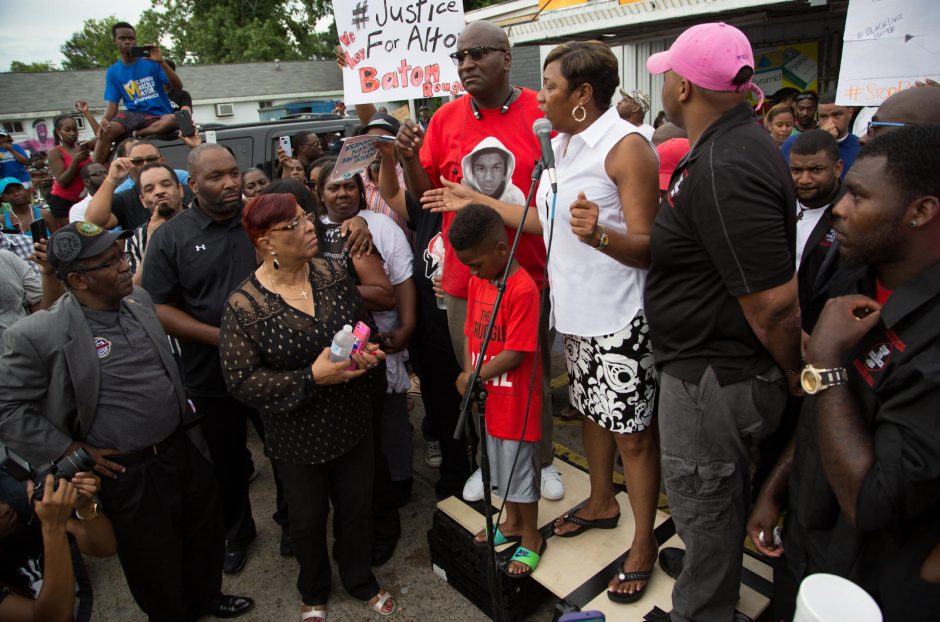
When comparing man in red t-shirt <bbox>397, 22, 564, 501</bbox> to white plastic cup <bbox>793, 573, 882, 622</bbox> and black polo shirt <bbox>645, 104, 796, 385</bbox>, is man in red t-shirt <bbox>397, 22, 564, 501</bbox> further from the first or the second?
white plastic cup <bbox>793, 573, 882, 622</bbox>

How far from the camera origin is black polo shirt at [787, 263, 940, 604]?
1371 millimetres

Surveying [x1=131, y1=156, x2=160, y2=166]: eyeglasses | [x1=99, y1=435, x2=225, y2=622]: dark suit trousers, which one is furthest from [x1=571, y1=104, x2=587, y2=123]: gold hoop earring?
[x1=131, y1=156, x2=160, y2=166]: eyeglasses

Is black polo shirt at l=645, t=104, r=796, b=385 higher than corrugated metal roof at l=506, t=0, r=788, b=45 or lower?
lower

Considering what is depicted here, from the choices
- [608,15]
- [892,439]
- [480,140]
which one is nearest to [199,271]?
[480,140]

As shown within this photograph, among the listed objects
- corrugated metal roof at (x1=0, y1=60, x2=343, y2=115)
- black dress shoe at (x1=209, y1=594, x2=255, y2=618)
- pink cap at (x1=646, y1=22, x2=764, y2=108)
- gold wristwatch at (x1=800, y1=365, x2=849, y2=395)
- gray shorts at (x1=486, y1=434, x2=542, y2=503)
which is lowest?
black dress shoe at (x1=209, y1=594, x2=255, y2=618)

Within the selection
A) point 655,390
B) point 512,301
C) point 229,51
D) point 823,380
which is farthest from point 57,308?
point 229,51

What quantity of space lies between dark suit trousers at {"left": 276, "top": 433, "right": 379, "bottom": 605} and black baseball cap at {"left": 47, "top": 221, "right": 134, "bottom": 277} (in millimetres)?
1276

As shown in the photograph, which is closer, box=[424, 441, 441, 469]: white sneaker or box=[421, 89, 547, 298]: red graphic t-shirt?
box=[421, 89, 547, 298]: red graphic t-shirt

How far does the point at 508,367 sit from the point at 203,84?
1446 inches

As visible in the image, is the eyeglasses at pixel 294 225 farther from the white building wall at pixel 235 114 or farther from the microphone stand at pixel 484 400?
the white building wall at pixel 235 114

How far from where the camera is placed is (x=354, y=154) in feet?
10.5

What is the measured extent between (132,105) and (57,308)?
5.96 meters

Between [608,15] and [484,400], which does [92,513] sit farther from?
[608,15]

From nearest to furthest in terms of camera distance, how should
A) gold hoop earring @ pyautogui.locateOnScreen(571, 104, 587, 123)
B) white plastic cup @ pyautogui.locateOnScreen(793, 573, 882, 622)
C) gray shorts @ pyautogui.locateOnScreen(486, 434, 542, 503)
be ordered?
white plastic cup @ pyautogui.locateOnScreen(793, 573, 882, 622), gold hoop earring @ pyautogui.locateOnScreen(571, 104, 587, 123), gray shorts @ pyautogui.locateOnScreen(486, 434, 542, 503)
